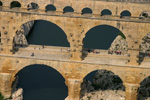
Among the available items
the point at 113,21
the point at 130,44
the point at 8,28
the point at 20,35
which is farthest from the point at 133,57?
the point at 20,35

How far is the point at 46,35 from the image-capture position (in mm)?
98188

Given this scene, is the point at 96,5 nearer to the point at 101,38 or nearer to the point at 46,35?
the point at 101,38

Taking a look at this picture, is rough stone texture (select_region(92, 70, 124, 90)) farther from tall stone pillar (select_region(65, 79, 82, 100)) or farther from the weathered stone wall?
the weathered stone wall

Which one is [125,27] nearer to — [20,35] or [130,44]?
[130,44]

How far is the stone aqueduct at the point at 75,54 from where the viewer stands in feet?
192

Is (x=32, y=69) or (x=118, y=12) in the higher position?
(x=118, y=12)

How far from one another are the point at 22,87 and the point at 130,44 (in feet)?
85.4

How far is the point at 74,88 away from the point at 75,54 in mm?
6691

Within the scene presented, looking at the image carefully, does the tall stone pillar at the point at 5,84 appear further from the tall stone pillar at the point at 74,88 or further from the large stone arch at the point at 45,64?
the tall stone pillar at the point at 74,88

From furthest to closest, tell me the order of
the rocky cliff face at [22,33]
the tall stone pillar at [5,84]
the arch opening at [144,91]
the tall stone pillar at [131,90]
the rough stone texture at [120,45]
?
the rocky cliff face at [22,33], the rough stone texture at [120,45], the arch opening at [144,91], the tall stone pillar at [5,84], the tall stone pillar at [131,90]

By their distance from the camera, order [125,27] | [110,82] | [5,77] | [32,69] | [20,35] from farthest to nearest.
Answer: [20,35]
[32,69]
[110,82]
[5,77]
[125,27]

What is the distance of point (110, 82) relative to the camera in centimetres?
6919

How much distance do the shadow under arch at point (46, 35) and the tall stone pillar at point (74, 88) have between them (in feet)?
101

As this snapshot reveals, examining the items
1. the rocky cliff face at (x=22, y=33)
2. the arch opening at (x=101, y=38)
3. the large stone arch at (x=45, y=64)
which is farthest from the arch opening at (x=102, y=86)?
the rocky cliff face at (x=22, y=33)
